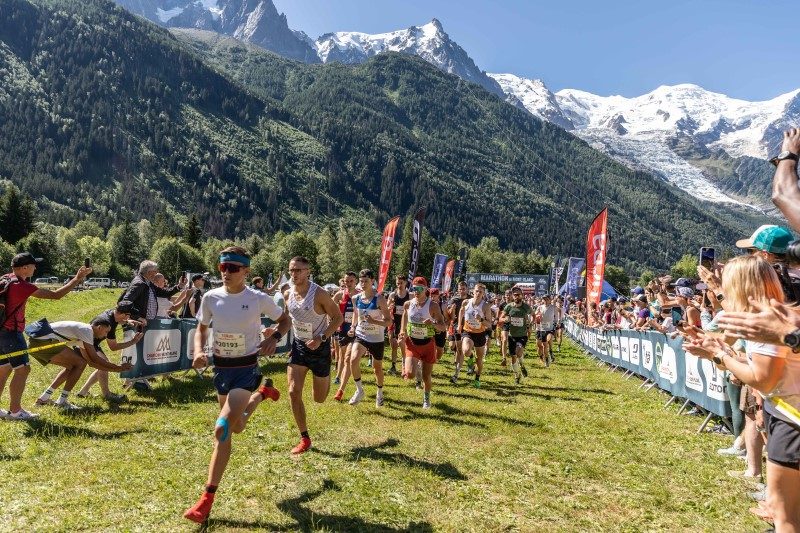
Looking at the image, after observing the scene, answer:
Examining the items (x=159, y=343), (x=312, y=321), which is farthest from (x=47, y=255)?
(x=312, y=321)

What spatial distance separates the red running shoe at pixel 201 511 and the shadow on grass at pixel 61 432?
3.30 m

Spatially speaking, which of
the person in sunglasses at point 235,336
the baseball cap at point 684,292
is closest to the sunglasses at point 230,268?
the person in sunglasses at point 235,336

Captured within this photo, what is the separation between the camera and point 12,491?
17.7 ft

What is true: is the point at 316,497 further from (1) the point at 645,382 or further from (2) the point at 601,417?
(1) the point at 645,382

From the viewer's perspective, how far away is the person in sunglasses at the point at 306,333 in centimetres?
715

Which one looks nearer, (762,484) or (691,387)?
(762,484)

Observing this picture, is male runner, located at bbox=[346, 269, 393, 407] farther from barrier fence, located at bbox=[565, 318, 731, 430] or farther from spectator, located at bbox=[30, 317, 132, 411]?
barrier fence, located at bbox=[565, 318, 731, 430]

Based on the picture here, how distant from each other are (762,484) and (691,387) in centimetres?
415

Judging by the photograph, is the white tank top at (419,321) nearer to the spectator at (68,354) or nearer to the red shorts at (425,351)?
the red shorts at (425,351)

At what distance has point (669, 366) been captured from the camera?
38.7 ft

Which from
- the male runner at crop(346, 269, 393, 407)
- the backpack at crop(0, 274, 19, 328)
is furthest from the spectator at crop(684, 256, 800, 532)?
the backpack at crop(0, 274, 19, 328)

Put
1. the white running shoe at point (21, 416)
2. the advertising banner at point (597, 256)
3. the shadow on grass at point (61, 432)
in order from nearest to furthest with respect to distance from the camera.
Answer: the shadow on grass at point (61, 432) < the white running shoe at point (21, 416) < the advertising banner at point (597, 256)

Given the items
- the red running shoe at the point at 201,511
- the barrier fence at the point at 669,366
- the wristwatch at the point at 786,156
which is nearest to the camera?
the wristwatch at the point at 786,156

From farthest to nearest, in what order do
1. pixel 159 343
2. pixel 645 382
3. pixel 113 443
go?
pixel 645 382
pixel 159 343
pixel 113 443
